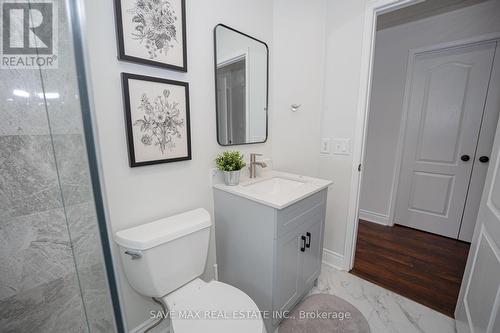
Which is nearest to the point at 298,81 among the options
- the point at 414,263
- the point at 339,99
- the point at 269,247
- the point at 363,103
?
the point at 339,99

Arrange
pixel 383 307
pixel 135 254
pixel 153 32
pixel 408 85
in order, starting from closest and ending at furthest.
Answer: pixel 135 254 → pixel 153 32 → pixel 383 307 → pixel 408 85

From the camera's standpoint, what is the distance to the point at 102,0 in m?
0.91

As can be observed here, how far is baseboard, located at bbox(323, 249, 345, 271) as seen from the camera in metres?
1.90

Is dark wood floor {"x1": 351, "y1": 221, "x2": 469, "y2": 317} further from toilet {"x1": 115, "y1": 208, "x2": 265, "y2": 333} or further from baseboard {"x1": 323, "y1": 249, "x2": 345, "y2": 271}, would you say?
toilet {"x1": 115, "y1": 208, "x2": 265, "y2": 333}

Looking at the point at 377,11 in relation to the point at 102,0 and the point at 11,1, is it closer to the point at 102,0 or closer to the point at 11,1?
the point at 102,0

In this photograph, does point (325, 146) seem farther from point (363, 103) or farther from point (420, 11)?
point (420, 11)

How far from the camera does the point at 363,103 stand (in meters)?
1.63

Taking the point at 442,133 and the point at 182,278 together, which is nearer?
the point at 182,278

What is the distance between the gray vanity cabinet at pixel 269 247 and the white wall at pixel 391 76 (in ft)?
5.41

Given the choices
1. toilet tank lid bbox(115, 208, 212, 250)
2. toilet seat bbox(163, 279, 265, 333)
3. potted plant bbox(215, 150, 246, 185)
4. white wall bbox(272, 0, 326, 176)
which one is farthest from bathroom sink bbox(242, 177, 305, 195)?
toilet seat bbox(163, 279, 265, 333)

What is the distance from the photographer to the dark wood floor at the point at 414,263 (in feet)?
5.35

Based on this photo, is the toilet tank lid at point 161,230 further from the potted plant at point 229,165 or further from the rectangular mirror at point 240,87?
the rectangular mirror at point 240,87

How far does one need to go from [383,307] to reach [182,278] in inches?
56.2

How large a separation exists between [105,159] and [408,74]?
3.05 m
